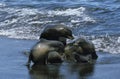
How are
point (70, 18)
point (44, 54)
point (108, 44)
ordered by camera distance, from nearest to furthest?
point (44, 54) < point (108, 44) < point (70, 18)

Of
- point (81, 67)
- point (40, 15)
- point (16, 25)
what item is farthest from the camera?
point (40, 15)

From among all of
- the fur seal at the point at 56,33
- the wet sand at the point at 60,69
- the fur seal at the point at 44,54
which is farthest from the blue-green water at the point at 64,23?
the fur seal at the point at 56,33

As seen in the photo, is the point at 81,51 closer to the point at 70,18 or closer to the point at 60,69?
the point at 60,69

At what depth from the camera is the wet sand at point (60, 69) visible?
7.72 meters

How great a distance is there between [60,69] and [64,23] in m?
5.57

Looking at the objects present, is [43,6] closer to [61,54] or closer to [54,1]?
[54,1]

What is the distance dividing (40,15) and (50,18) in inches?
29.6

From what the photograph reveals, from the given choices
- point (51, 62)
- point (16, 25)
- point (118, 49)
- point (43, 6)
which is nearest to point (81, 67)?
point (51, 62)

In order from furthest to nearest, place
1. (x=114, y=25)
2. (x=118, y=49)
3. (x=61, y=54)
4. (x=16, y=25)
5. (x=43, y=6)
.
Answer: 1. (x=43, y=6)
2. (x=16, y=25)
3. (x=114, y=25)
4. (x=118, y=49)
5. (x=61, y=54)

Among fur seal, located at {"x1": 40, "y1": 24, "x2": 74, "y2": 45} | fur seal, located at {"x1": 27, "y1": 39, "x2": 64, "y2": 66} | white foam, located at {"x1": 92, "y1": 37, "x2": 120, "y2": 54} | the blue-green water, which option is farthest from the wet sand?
fur seal, located at {"x1": 40, "y1": 24, "x2": 74, "y2": 45}

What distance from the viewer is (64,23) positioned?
1370 cm

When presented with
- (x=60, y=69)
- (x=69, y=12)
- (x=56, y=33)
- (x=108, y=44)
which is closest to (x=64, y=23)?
(x=69, y=12)

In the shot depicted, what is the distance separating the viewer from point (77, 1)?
17.5 meters

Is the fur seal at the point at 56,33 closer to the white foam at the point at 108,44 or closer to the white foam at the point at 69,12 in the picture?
the white foam at the point at 108,44
